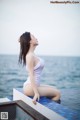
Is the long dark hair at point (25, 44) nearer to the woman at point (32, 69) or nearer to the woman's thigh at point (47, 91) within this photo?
the woman at point (32, 69)

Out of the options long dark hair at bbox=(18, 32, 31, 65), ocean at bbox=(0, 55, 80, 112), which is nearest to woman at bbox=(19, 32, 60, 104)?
long dark hair at bbox=(18, 32, 31, 65)

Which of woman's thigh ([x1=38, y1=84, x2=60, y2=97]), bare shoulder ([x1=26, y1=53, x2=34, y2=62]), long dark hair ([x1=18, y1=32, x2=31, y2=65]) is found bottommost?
woman's thigh ([x1=38, y1=84, x2=60, y2=97])

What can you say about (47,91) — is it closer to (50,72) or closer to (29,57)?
(29,57)

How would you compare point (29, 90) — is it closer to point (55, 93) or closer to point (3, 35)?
point (55, 93)

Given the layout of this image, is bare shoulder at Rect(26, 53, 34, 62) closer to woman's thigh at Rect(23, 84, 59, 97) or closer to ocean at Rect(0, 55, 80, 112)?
woman's thigh at Rect(23, 84, 59, 97)

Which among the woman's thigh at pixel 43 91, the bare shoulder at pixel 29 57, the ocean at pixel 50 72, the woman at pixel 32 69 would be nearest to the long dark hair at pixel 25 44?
the woman at pixel 32 69

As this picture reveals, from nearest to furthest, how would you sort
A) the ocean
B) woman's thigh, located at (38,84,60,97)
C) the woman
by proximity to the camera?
1. the woman
2. woman's thigh, located at (38,84,60,97)
3. the ocean

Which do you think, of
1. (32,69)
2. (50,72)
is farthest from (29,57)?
(50,72)

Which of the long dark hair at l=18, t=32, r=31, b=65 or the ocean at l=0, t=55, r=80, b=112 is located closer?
the long dark hair at l=18, t=32, r=31, b=65

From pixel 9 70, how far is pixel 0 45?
0.39 metres

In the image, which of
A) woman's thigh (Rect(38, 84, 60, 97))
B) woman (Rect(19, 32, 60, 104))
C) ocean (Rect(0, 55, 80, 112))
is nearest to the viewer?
woman (Rect(19, 32, 60, 104))

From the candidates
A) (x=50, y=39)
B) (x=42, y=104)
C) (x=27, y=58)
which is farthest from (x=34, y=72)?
(x=50, y=39)

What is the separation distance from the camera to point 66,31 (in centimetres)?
337

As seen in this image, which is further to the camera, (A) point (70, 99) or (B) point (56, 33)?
(B) point (56, 33)
